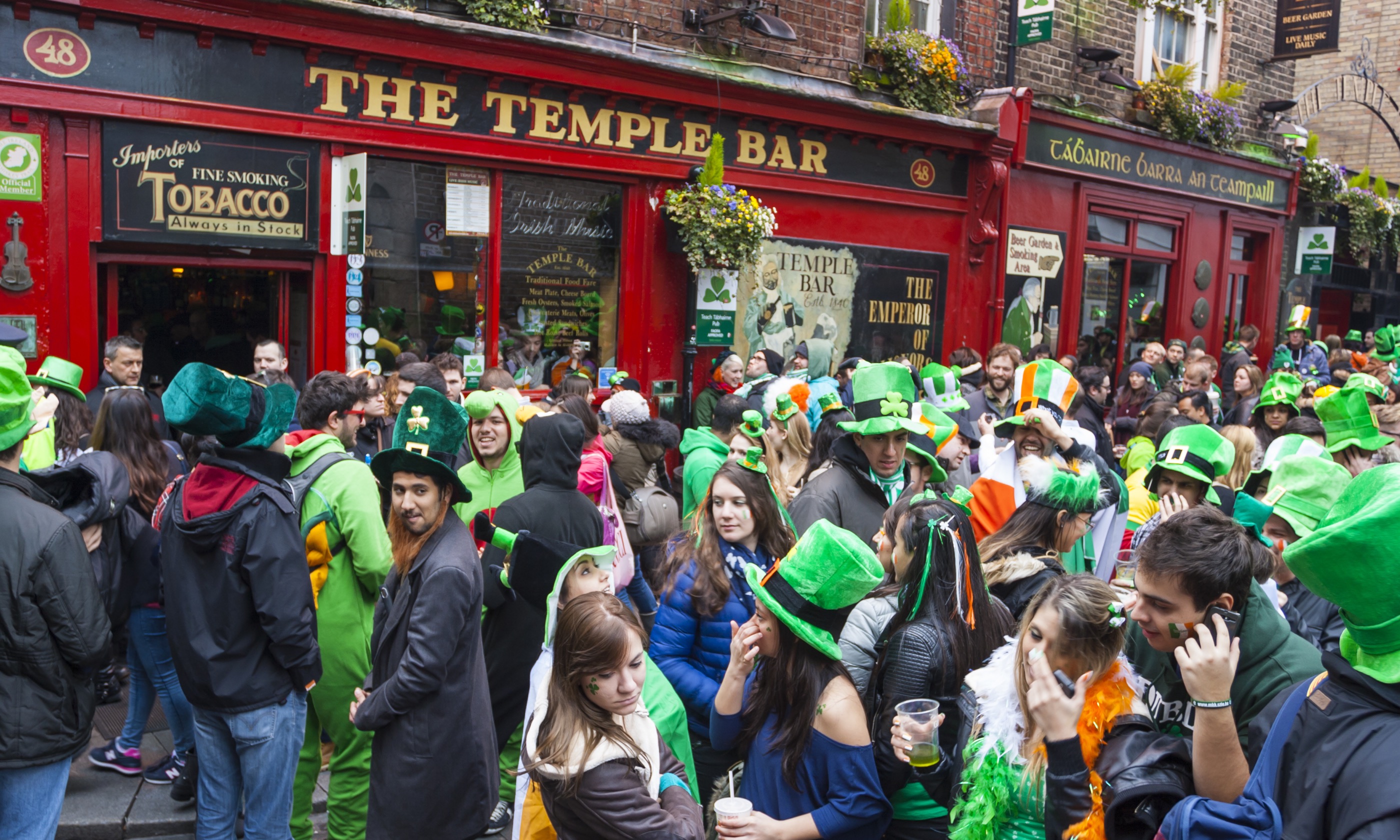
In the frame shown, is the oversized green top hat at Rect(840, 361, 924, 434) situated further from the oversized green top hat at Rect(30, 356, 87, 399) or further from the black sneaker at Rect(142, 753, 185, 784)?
the oversized green top hat at Rect(30, 356, 87, 399)

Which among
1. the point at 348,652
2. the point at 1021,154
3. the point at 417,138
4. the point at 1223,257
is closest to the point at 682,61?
the point at 417,138

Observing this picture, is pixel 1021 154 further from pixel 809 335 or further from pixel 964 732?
pixel 964 732

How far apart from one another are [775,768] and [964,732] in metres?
0.59

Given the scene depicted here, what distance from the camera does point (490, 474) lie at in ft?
17.8

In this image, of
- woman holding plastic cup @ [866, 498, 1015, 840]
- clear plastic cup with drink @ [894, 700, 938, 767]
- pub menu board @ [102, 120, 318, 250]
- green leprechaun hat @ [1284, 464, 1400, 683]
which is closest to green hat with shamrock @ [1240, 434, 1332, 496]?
woman holding plastic cup @ [866, 498, 1015, 840]

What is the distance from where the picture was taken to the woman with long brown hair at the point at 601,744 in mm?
2621

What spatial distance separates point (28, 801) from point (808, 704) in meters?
2.71

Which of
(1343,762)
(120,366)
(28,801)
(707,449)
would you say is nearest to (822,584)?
(1343,762)

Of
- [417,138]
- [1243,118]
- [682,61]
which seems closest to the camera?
[417,138]

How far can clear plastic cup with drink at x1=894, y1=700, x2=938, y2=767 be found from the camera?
2871 millimetres

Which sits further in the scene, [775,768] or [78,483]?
[78,483]

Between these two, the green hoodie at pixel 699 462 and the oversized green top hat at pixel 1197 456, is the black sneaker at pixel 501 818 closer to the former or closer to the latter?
the green hoodie at pixel 699 462

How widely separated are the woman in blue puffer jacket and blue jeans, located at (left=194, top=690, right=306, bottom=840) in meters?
1.51

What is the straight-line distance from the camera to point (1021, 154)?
1340 centimetres
